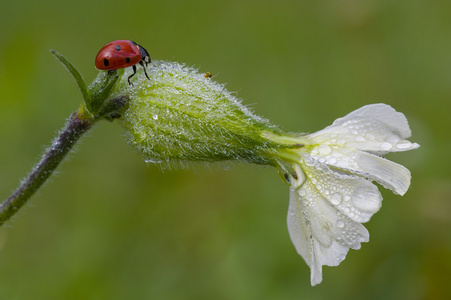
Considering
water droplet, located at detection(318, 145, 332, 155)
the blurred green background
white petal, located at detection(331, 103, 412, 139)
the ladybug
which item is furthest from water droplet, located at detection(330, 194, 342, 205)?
the ladybug

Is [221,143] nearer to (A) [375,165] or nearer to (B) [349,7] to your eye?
(A) [375,165]

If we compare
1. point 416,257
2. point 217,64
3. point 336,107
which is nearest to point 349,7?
point 336,107

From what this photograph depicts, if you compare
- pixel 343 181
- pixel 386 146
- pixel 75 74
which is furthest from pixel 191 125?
pixel 386 146

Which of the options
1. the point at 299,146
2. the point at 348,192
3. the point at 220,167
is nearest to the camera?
the point at 348,192

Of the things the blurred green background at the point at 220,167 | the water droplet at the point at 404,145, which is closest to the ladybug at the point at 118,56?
the blurred green background at the point at 220,167

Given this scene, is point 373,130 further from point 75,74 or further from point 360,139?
point 75,74

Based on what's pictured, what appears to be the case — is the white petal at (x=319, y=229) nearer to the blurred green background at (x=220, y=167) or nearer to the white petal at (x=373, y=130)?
the white petal at (x=373, y=130)

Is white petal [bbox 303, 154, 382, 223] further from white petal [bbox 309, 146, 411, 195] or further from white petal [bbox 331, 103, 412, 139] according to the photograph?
white petal [bbox 331, 103, 412, 139]
